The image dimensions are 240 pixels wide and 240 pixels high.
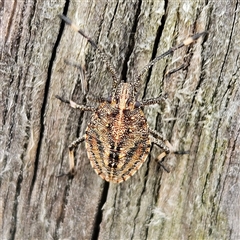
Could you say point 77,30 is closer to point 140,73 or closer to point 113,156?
point 140,73

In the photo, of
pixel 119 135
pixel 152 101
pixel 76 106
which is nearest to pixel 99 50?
pixel 76 106

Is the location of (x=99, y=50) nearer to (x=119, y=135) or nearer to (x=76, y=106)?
(x=76, y=106)

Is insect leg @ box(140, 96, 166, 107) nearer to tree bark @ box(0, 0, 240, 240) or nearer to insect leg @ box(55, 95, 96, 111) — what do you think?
tree bark @ box(0, 0, 240, 240)

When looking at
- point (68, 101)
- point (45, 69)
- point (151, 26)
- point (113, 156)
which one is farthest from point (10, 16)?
point (113, 156)

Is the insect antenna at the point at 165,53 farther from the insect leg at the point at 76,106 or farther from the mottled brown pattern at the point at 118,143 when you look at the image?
the insect leg at the point at 76,106

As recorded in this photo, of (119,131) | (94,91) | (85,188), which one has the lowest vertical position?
(85,188)
